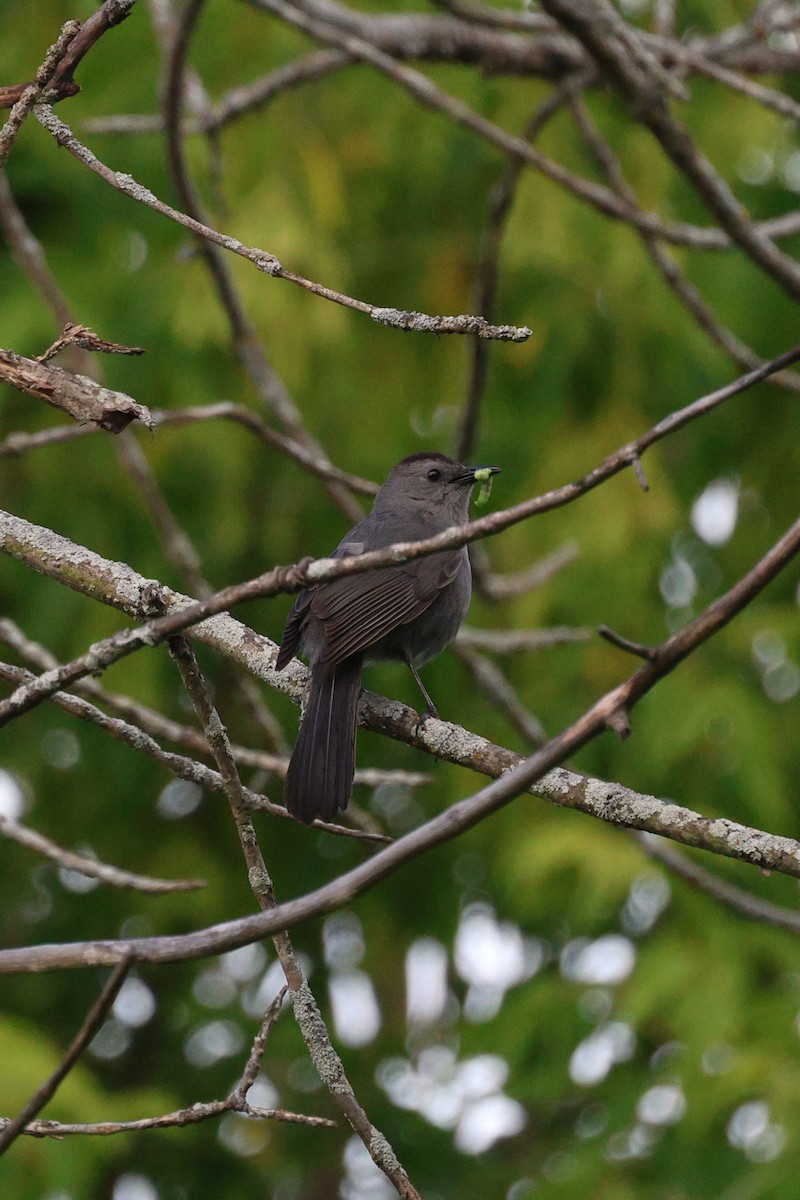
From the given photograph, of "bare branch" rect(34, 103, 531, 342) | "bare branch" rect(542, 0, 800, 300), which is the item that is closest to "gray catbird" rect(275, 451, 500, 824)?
"bare branch" rect(542, 0, 800, 300)

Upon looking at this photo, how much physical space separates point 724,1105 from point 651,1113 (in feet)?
2.54

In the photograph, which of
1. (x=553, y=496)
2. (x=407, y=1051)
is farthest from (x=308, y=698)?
(x=407, y=1051)

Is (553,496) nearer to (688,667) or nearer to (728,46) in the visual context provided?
(728,46)

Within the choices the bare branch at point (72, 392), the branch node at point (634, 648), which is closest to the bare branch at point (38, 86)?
the bare branch at point (72, 392)

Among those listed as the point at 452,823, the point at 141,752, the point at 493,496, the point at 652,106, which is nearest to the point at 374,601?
the point at 652,106

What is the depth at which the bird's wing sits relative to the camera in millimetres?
4355

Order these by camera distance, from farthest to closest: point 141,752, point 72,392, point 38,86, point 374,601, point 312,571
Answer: point 374,601 → point 141,752 → point 72,392 → point 38,86 → point 312,571

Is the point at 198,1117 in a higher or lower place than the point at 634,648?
lower

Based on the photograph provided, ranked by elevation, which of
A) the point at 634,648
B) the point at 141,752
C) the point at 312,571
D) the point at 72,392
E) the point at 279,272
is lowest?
the point at 634,648

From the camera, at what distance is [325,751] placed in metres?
3.81

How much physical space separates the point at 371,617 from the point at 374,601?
0.42ft

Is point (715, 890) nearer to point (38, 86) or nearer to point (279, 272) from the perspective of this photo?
point (279, 272)

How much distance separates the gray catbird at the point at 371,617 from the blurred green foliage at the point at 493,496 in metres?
1.30

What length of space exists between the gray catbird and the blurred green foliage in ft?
4.27
